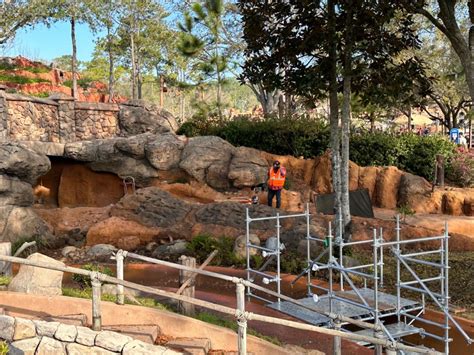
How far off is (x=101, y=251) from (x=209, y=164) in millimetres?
7240

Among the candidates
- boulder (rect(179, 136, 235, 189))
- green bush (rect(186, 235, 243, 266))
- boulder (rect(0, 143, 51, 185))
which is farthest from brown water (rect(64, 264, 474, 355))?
boulder (rect(179, 136, 235, 189))

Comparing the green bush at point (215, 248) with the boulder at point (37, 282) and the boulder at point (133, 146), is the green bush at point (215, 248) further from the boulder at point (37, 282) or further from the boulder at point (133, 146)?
the boulder at point (133, 146)

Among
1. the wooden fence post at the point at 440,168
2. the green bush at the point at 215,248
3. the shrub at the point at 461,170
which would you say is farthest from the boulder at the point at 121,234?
the shrub at the point at 461,170

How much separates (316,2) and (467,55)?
3562mm

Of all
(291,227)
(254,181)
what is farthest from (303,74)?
(254,181)

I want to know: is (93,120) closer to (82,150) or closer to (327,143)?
(82,150)

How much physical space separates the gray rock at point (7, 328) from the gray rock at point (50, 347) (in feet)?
1.03

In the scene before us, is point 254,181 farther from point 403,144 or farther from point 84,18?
point 84,18

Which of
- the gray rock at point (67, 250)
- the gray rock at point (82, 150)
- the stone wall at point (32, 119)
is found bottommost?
the gray rock at point (67, 250)

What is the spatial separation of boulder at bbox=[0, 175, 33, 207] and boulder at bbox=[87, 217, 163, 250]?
2.13m

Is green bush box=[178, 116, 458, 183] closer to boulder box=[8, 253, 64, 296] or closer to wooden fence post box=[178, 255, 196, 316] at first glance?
wooden fence post box=[178, 255, 196, 316]

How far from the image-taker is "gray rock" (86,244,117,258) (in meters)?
13.3

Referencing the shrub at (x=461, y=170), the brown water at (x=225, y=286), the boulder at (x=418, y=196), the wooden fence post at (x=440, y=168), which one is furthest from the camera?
the shrub at (x=461, y=170)

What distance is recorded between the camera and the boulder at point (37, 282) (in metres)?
6.60
